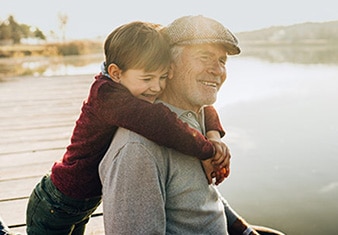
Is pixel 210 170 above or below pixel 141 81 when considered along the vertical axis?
below

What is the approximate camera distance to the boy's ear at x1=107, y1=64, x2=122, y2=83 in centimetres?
121

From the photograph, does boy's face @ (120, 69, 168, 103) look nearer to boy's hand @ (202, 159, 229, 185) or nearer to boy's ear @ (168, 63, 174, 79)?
boy's ear @ (168, 63, 174, 79)

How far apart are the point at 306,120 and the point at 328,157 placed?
5.53 feet

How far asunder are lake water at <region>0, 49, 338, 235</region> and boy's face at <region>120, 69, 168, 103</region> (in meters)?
2.24

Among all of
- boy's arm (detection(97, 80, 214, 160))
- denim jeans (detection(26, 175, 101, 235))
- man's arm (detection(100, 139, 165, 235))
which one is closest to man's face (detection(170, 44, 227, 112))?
boy's arm (detection(97, 80, 214, 160))

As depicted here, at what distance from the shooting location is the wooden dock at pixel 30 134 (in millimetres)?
2020

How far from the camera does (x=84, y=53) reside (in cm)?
1862

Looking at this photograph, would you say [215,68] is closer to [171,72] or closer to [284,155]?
[171,72]

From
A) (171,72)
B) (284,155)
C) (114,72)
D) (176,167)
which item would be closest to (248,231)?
(176,167)

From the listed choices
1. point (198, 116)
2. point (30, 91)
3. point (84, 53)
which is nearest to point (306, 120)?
point (30, 91)

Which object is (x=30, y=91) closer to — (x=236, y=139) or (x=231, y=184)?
(x=236, y=139)

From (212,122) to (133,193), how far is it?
1.94 feet

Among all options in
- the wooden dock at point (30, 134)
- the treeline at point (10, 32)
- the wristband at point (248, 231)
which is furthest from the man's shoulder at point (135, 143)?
the treeline at point (10, 32)

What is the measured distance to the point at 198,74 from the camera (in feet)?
4.34
